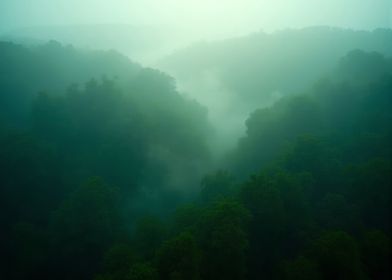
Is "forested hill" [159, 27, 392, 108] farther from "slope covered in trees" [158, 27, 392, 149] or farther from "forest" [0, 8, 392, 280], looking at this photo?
"forest" [0, 8, 392, 280]

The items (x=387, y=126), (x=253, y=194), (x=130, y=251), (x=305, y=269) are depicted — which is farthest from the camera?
(x=387, y=126)

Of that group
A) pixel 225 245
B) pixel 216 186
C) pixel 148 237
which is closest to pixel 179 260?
pixel 225 245

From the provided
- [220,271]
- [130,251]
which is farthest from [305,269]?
[130,251]

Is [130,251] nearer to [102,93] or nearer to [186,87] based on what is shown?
[102,93]

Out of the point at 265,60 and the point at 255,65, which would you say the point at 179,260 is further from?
the point at 265,60

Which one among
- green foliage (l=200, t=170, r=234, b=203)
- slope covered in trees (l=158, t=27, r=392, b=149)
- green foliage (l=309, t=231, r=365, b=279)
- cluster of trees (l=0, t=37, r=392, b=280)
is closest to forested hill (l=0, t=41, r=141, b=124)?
cluster of trees (l=0, t=37, r=392, b=280)

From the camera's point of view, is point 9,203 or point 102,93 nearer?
point 9,203

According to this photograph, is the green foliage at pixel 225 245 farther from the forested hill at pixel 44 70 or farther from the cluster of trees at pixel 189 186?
the forested hill at pixel 44 70
